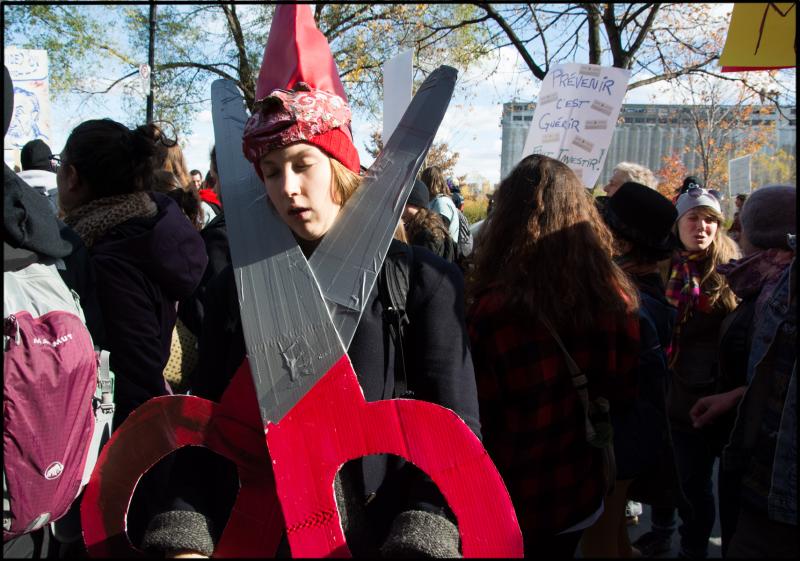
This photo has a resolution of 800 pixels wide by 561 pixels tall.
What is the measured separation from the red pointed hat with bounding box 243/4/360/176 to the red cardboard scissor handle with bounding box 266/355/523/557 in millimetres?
549

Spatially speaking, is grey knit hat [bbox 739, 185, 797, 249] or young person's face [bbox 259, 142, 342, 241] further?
grey knit hat [bbox 739, 185, 797, 249]

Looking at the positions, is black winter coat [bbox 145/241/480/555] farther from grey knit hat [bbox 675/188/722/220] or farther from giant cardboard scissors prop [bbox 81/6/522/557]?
grey knit hat [bbox 675/188/722/220]

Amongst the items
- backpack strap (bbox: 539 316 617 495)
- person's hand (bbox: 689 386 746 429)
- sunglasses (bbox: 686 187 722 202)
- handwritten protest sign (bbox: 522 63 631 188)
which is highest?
handwritten protest sign (bbox: 522 63 631 188)

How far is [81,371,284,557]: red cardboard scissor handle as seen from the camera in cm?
124

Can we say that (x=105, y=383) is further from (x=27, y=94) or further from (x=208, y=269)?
(x=27, y=94)

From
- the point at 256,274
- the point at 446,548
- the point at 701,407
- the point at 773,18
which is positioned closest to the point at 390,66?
the point at 773,18

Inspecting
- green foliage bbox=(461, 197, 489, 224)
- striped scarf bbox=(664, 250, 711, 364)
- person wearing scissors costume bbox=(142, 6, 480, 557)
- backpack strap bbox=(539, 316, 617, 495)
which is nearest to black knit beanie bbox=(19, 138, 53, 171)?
person wearing scissors costume bbox=(142, 6, 480, 557)

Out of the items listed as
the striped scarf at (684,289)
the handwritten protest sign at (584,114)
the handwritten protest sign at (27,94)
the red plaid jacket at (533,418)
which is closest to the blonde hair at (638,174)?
the handwritten protest sign at (584,114)

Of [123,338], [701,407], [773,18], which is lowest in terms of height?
[701,407]

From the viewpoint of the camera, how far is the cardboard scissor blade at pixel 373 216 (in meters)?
1.28

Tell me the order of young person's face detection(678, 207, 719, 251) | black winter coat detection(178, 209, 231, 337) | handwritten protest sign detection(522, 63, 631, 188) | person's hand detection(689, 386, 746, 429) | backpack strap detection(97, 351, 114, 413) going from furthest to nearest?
handwritten protest sign detection(522, 63, 631, 188) < young person's face detection(678, 207, 719, 251) < black winter coat detection(178, 209, 231, 337) < person's hand detection(689, 386, 746, 429) < backpack strap detection(97, 351, 114, 413)

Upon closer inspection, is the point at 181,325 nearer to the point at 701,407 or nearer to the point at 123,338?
the point at 123,338

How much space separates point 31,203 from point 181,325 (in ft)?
3.73

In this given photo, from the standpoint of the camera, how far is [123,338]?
7.17 feet
